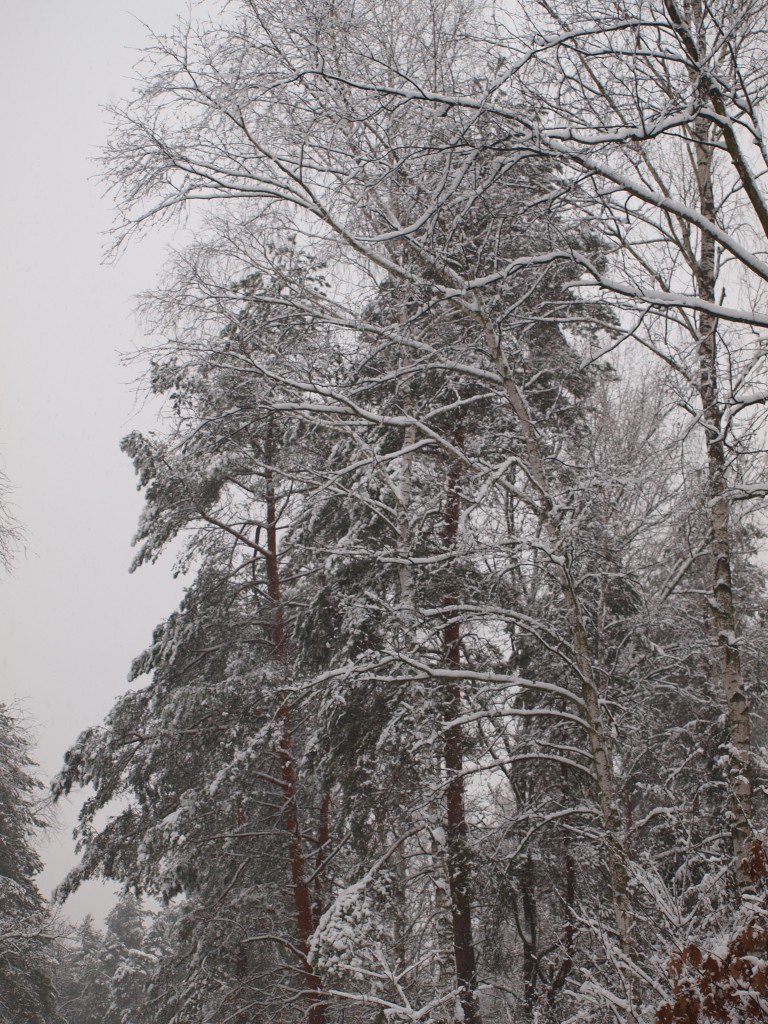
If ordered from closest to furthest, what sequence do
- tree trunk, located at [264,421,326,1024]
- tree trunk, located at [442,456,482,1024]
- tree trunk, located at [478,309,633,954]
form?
1. tree trunk, located at [478,309,633,954]
2. tree trunk, located at [442,456,482,1024]
3. tree trunk, located at [264,421,326,1024]

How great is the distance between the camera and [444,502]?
23.5 ft

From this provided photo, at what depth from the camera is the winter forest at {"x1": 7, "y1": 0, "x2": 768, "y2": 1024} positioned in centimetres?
396

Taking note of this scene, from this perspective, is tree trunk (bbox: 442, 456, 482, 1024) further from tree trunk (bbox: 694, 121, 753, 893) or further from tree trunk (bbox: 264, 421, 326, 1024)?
tree trunk (bbox: 694, 121, 753, 893)

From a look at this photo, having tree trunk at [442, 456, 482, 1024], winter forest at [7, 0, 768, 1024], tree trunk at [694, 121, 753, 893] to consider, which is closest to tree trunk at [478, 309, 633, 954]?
winter forest at [7, 0, 768, 1024]

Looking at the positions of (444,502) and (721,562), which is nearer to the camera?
(721,562)

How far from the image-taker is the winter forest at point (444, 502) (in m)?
3.96

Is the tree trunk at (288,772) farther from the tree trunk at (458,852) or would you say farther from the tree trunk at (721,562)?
the tree trunk at (721,562)

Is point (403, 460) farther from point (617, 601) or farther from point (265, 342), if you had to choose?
point (617, 601)

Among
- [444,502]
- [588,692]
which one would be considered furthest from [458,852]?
[444,502]

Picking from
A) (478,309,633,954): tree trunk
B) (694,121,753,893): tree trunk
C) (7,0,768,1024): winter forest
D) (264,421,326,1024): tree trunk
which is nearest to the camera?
(7,0,768,1024): winter forest

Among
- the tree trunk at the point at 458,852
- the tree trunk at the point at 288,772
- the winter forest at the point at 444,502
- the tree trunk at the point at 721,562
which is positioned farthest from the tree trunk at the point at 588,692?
the tree trunk at the point at 288,772

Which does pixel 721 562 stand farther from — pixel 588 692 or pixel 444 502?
pixel 444 502

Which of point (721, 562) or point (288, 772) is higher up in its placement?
point (721, 562)

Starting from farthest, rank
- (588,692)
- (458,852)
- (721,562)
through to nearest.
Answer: (458,852), (588,692), (721,562)
